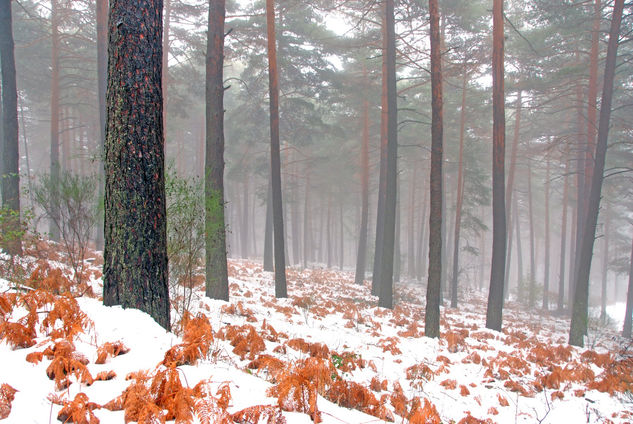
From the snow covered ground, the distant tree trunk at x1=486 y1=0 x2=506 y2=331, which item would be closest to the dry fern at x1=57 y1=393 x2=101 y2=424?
the snow covered ground

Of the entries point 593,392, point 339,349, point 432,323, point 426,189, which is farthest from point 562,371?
point 426,189

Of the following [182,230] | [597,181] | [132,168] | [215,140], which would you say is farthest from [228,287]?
[597,181]

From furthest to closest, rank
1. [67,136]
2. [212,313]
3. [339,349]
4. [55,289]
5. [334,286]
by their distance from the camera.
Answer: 1. [67,136]
2. [334,286]
3. [212,313]
4. [339,349]
5. [55,289]

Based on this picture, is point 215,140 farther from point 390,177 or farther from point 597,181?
point 597,181

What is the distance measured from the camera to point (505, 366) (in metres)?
6.98

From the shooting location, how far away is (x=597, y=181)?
1058 cm

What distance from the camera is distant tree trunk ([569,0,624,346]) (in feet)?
34.3

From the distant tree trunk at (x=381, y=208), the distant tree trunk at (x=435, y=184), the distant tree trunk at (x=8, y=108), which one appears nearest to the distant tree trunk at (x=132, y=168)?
the distant tree trunk at (x=435, y=184)

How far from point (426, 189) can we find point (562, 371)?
2555 cm

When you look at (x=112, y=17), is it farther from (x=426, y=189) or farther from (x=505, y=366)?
(x=426, y=189)

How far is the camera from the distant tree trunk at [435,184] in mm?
8383

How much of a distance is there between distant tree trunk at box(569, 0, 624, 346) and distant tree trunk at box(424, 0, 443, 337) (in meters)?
5.60

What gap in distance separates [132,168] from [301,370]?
239 centimetres

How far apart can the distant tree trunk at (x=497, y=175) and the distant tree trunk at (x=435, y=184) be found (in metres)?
2.99
